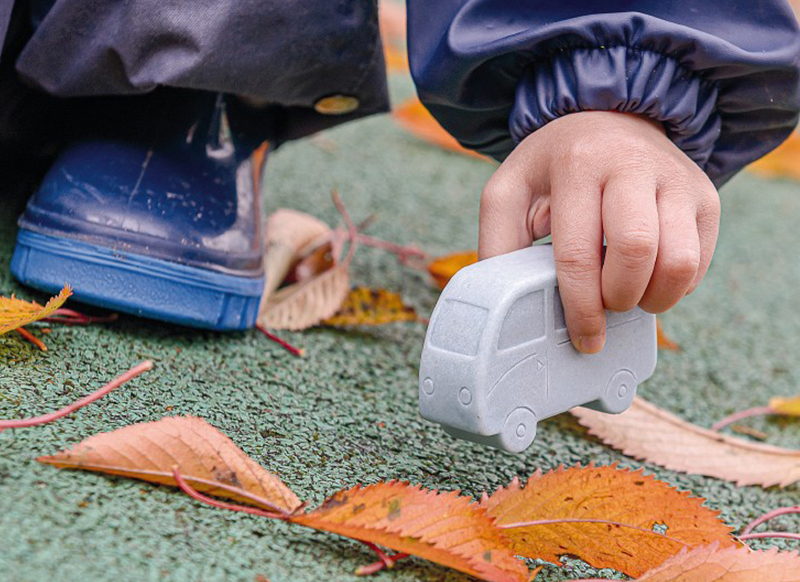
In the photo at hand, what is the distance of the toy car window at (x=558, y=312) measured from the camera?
2.04 feet

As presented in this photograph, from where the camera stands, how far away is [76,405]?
0.59 meters

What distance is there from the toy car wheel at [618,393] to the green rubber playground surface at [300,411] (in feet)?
0.24

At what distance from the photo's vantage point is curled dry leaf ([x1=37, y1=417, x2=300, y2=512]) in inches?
21.0

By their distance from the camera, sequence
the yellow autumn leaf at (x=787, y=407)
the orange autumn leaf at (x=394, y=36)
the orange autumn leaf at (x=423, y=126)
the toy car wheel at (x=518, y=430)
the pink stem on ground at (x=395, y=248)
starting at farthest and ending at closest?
the orange autumn leaf at (x=394, y=36) < the orange autumn leaf at (x=423, y=126) < the pink stem on ground at (x=395, y=248) < the yellow autumn leaf at (x=787, y=407) < the toy car wheel at (x=518, y=430)

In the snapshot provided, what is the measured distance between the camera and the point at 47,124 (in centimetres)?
91

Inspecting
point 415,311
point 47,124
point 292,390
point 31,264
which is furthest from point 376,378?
point 47,124

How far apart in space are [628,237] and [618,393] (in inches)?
6.1

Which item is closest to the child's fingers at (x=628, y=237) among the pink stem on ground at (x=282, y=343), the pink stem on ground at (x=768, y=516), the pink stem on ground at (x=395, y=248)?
the pink stem on ground at (x=768, y=516)

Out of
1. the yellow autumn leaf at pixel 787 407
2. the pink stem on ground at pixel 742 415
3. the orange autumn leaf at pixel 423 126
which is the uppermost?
the yellow autumn leaf at pixel 787 407

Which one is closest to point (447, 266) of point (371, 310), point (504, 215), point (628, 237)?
point (371, 310)

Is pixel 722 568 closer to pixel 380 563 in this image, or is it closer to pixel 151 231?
pixel 380 563

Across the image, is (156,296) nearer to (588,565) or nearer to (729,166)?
(588,565)

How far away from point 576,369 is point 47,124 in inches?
23.6

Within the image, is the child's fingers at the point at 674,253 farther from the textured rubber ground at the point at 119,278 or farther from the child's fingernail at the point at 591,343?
the textured rubber ground at the point at 119,278
